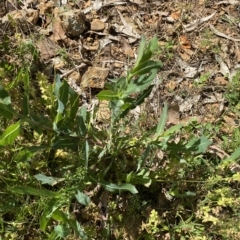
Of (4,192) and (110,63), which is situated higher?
(110,63)

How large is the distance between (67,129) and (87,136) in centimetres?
26

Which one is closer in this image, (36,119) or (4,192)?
(36,119)

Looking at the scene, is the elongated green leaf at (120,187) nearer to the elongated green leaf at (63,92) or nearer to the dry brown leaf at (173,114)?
the elongated green leaf at (63,92)

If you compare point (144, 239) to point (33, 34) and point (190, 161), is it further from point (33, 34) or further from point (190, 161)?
point (33, 34)

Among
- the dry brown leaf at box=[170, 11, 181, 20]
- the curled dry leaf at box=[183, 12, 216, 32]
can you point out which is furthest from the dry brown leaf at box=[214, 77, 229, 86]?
the dry brown leaf at box=[170, 11, 181, 20]

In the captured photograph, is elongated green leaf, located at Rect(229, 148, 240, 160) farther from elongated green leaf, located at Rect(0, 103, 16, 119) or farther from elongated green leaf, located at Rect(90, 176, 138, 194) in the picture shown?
elongated green leaf, located at Rect(0, 103, 16, 119)

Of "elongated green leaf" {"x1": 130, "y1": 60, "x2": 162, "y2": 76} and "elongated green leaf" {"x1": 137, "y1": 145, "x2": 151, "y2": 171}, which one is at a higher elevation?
"elongated green leaf" {"x1": 130, "y1": 60, "x2": 162, "y2": 76}

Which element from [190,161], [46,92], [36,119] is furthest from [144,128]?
[36,119]

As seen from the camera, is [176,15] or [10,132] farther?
[176,15]

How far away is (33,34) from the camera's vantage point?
9.70ft

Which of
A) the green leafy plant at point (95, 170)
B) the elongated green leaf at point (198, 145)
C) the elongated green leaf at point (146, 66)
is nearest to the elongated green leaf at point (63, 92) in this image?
the green leafy plant at point (95, 170)

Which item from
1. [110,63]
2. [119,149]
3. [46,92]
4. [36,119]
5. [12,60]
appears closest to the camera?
[36,119]

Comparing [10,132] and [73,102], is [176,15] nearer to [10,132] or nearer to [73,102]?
[73,102]

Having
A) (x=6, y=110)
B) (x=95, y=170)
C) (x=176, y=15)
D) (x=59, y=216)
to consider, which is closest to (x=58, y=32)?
(x=176, y=15)
